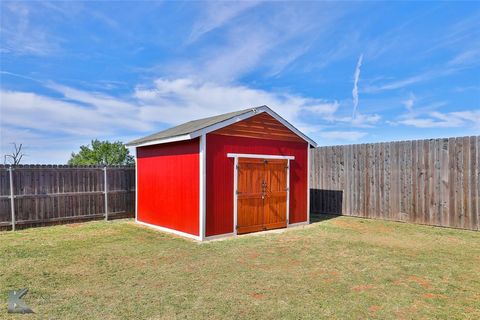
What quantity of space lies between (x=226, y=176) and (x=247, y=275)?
317cm

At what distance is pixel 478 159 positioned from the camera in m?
7.57

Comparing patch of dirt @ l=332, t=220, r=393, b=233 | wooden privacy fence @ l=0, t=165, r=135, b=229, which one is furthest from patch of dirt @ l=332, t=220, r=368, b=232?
wooden privacy fence @ l=0, t=165, r=135, b=229

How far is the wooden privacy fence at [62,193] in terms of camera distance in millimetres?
8062

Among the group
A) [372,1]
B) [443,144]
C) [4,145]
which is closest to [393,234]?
[443,144]

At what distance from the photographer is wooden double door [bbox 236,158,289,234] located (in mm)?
7496

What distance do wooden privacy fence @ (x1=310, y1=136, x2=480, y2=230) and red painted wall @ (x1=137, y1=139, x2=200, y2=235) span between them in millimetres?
5810

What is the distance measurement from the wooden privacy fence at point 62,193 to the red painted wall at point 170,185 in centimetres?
104

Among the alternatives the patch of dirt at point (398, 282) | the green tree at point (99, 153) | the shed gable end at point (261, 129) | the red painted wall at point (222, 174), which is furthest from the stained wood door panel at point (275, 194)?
the green tree at point (99, 153)

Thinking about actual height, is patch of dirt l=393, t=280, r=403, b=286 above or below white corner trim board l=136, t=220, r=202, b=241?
above

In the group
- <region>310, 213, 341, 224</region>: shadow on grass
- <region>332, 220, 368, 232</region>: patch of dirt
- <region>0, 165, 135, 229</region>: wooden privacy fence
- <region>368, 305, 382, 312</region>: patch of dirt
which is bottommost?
<region>310, 213, 341, 224</region>: shadow on grass

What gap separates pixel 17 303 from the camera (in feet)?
10.8

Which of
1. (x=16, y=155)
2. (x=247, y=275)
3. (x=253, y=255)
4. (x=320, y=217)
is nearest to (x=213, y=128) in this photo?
(x=253, y=255)

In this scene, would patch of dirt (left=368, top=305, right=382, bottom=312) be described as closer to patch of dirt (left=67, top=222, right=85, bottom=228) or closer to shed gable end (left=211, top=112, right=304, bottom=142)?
shed gable end (left=211, top=112, right=304, bottom=142)

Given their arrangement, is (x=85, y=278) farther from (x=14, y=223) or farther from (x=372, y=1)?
(x=372, y=1)
